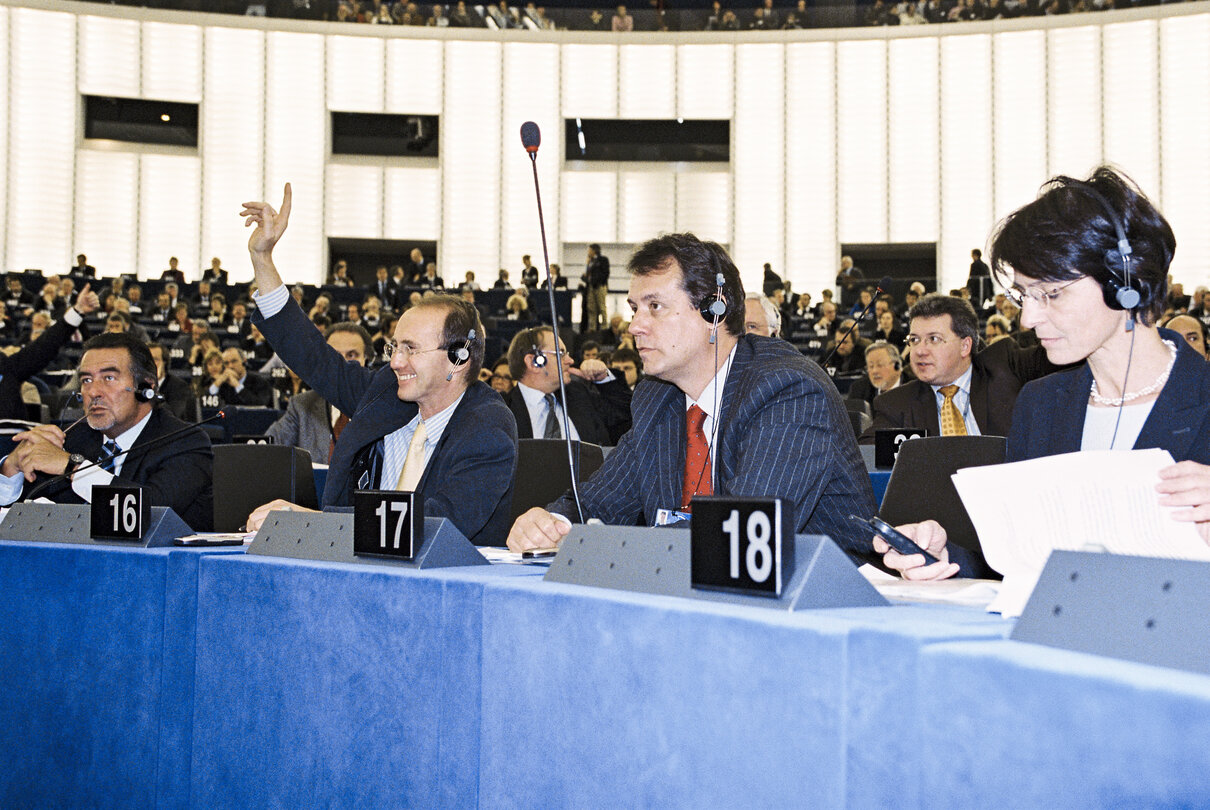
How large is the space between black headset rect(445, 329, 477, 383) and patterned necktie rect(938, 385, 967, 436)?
211 centimetres

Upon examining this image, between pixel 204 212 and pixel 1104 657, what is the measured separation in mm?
17082

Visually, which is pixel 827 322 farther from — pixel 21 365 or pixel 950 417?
pixel 21 365

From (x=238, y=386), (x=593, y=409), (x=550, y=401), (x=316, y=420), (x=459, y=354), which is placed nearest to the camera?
(x=459, y=354)

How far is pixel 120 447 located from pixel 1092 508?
2397mm

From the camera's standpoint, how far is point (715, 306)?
202 centimetres

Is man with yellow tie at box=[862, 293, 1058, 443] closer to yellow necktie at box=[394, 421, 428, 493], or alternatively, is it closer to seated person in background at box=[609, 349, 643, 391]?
yellow necktie at box=[394, 421, 428, 493]

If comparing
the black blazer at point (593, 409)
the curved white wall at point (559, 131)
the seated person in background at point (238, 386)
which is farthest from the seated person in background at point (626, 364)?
the curved white wall at point (559, 131)

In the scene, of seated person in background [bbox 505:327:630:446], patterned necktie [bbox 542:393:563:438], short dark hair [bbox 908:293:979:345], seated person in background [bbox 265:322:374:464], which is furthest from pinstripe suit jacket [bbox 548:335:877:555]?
patterned necktie [bbox 542:393:563:438]

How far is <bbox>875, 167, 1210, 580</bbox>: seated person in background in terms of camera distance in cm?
164

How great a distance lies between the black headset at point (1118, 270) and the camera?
61.4 inches

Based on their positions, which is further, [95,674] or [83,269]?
[83,269]

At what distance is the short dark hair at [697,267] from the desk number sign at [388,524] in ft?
3.00

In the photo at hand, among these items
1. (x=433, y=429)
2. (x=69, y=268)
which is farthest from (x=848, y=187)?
(x=433, y=429)

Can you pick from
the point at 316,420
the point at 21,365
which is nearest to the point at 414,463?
the point at 21,365
